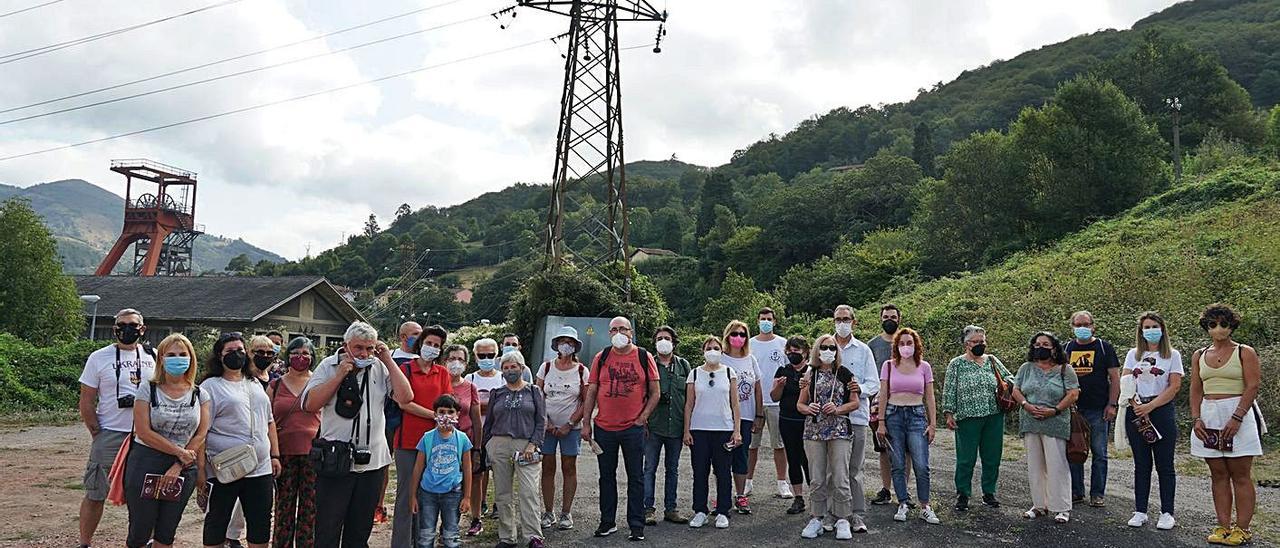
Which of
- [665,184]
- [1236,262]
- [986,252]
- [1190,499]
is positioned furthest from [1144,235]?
[665,184]

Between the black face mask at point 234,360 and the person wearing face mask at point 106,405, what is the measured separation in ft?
3.42

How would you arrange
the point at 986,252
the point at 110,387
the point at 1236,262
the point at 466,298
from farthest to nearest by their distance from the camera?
the point at 466,298, the point at 986,252, the point at 1236,262, the point at 110,387

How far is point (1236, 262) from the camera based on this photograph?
2008 cm

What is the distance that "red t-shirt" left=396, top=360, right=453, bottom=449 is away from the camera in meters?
6.60

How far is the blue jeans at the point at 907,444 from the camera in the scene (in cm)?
773

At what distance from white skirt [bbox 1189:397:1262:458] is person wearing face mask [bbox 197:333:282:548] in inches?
283

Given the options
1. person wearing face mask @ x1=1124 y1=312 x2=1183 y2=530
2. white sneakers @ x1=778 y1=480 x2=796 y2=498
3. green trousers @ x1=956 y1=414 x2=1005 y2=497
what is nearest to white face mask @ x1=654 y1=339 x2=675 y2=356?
white sneakers @ x1=778 y1=480 x2=796 y2=498

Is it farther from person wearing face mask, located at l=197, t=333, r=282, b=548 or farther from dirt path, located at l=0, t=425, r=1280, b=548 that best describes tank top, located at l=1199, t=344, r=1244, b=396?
person wearing face mask, located at l=197, t=333, r=282, b=548

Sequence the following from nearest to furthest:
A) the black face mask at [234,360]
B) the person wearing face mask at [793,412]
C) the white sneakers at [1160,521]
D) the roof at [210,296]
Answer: the black face mask at [234,360]
the white sneakers at [1160,521]
the person wearing face mask at [793,412]
the roof at [210,296]

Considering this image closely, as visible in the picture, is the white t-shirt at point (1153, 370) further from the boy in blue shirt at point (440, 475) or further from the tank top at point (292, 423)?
the tank top at point (292, 423)

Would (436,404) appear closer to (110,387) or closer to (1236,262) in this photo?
(110,387)

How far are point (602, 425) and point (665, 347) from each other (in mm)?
1107

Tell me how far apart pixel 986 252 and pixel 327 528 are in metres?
38.0

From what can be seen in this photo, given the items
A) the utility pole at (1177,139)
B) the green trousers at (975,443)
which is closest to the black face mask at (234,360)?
the green trousers at (975,443)
